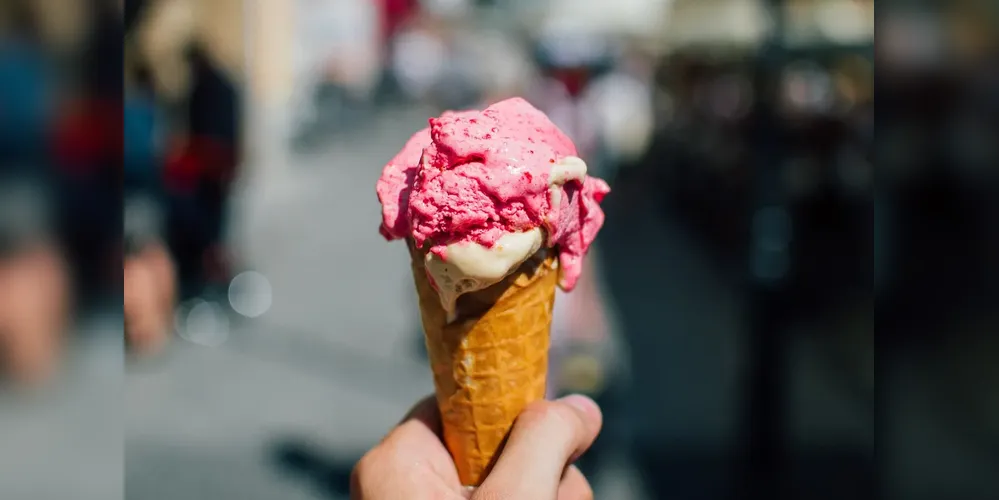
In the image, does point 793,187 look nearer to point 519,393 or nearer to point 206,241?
point 206,241

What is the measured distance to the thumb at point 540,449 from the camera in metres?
1.33

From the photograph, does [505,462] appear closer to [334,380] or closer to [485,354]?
[485,354]

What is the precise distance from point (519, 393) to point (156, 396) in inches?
157

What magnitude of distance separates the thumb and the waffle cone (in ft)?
0.21

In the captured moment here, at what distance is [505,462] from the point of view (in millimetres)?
1377

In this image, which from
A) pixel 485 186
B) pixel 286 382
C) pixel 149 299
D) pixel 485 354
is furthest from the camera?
pixel 149 299

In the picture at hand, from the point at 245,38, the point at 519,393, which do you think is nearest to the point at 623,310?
the point at 519,393

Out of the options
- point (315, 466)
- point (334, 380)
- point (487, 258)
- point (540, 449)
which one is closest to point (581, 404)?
point (540, 449)

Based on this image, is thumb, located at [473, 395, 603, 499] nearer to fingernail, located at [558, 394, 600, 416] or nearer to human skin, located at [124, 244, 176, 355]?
fingernail, located at [558, 394, 600, 416]

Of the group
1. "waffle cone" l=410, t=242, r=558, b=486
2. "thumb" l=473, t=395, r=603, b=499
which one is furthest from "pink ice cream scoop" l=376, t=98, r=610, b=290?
"thumb" l=473, t=395, r=603, b=499

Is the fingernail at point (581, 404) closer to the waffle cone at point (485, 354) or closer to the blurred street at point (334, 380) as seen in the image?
the waffle cone at point (485, 354)

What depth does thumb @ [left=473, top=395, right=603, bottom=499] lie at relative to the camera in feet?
4.36

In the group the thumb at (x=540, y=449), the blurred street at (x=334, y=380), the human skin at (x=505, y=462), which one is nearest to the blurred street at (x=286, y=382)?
the blurred street at (x=334, y=380)

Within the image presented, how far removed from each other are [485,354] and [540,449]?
0.22 meters
